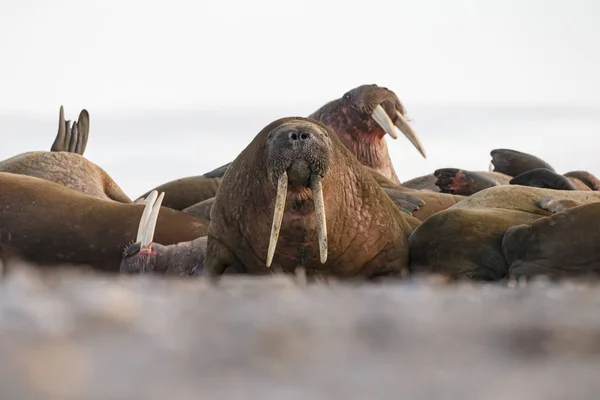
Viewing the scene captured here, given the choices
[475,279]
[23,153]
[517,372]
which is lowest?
[475,279]

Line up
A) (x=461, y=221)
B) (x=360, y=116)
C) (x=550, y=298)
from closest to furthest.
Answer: (x=550, y=298) < (x=461, y=221) < (x=360, y=116)

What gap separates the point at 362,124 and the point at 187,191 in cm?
235

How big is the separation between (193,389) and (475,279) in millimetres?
4999

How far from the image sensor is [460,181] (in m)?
10.6

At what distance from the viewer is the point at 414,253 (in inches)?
223

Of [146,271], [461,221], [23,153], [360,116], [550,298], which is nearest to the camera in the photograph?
[550,298]

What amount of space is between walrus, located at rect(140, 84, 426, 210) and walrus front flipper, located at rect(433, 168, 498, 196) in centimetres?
62

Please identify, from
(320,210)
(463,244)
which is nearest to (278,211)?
(320,210)

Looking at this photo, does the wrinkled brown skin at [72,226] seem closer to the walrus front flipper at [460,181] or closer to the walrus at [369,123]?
the walrus at [369,123]

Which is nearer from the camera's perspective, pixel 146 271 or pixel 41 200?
pixel 146 271

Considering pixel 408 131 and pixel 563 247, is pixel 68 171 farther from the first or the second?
pixel 563 247

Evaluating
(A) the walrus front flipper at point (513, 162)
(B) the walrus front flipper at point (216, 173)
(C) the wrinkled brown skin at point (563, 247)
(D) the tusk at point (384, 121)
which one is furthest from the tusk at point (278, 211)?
(A) the walrus front flipper at point (513, 162)

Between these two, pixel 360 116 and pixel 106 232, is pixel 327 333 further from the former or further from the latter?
pixel 360 116

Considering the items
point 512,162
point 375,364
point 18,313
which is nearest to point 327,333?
point 375,364
